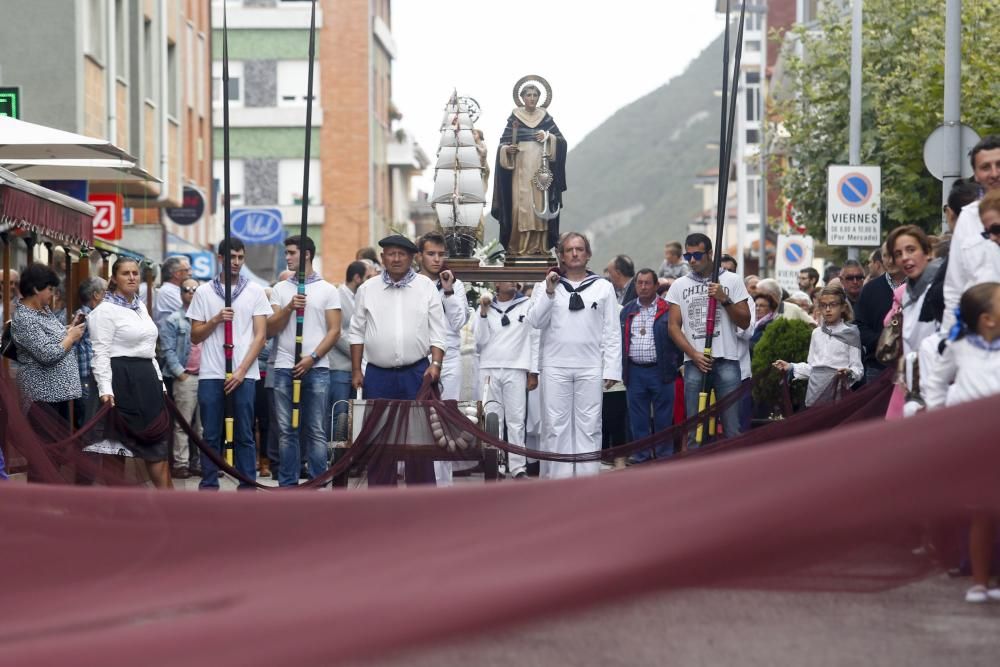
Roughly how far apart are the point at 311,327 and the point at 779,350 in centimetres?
372

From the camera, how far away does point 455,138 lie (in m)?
23.8

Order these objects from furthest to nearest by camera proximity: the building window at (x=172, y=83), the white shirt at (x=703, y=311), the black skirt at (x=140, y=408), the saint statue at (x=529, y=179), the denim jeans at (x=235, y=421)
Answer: the building window at (x=172, y=83), the saint statue at (x=529, y=179), the white shirt at (x=703, y=311), the denim jeans at (x=235, y=421), the black skirt at (x=140, y=408)

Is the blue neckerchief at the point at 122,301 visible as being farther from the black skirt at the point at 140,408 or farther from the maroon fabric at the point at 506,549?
the maroon fabric at the point at 506,549

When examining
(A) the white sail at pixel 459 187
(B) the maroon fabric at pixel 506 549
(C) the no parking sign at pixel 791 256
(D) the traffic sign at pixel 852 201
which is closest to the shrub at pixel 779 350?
(A) the white sail at pixel 459 187

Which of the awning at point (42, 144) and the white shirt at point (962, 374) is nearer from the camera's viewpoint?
the white shirt at point (962, 374)

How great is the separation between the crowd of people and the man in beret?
13 millimetres

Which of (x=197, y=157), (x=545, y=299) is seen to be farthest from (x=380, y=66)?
(x=545, y=299)

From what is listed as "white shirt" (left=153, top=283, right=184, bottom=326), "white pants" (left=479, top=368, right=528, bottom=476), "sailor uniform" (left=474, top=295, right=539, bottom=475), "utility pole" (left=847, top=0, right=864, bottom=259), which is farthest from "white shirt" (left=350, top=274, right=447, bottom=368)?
"utility pole" (left=847, top=0, right=864, bottom=259)

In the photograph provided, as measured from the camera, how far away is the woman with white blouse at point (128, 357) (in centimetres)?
1364

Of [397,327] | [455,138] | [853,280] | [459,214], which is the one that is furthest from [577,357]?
[455,138]

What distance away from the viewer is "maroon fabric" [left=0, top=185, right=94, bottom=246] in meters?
15.6

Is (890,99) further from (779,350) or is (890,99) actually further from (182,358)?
(779,350)

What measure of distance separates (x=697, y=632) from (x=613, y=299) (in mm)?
11409

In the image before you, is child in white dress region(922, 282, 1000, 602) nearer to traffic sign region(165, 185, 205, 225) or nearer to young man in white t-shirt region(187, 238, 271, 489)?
young man in white t-shirt region(187, 238, 271, 489)
